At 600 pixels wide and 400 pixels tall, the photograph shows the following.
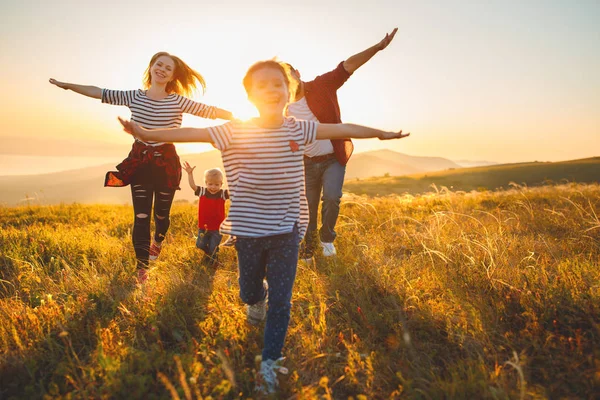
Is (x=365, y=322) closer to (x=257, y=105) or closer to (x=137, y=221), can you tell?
(x=257, y=105)

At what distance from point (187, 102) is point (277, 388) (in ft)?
10.6

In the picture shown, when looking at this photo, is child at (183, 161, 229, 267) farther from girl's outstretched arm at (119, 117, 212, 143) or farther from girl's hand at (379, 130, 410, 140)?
girl's hand at (379, 130, 410, 140)

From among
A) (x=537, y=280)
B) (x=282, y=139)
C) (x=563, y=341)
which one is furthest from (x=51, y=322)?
(x=537, y=280)

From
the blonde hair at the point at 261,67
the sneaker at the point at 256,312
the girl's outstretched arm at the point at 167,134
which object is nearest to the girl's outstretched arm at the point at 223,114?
the blonde hair at the point at 261,67

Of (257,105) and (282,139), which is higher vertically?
(257,105)

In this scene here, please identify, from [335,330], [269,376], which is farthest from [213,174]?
[269,376]

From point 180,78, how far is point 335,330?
3.47 meters

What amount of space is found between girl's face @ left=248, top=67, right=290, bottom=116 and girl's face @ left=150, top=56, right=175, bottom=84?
2.06m

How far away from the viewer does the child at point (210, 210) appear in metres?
4.96

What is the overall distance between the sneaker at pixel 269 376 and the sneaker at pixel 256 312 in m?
0.68

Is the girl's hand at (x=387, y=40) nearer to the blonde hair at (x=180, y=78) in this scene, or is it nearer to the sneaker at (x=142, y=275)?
the blonde hair at (x=180, y=78)

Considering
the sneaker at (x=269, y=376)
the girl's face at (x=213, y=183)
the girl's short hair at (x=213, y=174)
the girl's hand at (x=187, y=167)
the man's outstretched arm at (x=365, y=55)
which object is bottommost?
the sneaker at (x=269, y=376)

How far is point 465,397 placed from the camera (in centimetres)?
221

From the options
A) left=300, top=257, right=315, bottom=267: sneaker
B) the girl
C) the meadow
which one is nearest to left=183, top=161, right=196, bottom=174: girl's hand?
the girl
